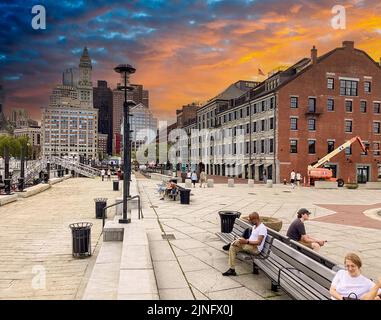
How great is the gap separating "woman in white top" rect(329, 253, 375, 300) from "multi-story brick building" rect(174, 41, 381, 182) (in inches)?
1636

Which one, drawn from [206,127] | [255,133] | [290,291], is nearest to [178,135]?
[206,127]

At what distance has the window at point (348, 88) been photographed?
1869 inches

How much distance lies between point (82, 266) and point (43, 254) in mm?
1855

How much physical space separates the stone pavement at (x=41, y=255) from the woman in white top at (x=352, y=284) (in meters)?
4.83

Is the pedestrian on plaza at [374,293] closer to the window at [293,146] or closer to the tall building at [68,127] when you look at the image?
the window at [293,146]

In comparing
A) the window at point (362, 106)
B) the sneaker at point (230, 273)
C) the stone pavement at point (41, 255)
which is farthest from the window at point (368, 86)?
the sneaker at point (230, 273)

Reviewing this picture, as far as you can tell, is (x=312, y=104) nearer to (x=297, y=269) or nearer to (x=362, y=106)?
(x=362, y=106)

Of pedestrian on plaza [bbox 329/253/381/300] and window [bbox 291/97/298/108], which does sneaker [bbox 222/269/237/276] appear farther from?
window [bbox 291/97/298/108]

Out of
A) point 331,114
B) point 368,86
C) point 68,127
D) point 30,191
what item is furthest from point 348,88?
point 68,127

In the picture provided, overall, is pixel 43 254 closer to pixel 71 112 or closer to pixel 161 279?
pixel 161 279

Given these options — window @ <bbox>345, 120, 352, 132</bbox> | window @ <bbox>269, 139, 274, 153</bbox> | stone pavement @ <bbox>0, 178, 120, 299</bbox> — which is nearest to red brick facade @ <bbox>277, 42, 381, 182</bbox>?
window @ <bbox>345, 120, 352, 132</bbox>

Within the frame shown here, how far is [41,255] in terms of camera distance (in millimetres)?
9727

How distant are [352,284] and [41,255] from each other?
27.6 ft

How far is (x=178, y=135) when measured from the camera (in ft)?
315
